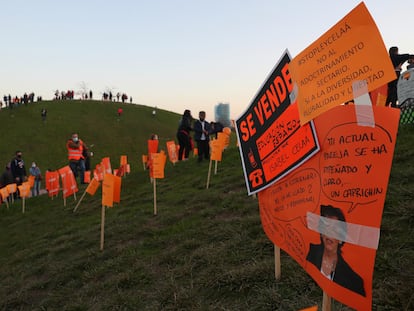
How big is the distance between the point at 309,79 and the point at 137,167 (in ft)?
101

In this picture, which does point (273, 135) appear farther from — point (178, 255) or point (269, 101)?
point (178, 255)

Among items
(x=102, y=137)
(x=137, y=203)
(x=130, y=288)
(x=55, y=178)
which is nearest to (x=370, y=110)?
(x=130, y=288)

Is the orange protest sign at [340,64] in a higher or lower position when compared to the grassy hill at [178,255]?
higher

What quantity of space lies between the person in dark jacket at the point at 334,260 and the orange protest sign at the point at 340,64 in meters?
0.64

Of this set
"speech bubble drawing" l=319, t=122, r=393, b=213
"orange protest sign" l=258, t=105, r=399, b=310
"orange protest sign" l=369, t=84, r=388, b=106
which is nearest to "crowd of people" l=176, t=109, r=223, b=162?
"orange protest sign" l=369, t=84, r=388, b=106

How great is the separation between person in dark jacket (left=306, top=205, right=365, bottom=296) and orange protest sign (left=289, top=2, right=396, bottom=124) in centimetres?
64

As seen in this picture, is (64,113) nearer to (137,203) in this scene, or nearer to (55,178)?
(55,178)

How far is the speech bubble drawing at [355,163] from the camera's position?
5.73 ft

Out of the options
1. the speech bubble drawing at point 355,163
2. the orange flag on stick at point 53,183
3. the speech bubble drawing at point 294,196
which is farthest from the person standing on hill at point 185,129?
the speech bubble drawing at point 355,163

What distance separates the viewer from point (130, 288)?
421cm

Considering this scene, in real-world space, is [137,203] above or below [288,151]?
below

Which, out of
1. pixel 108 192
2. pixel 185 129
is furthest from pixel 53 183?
pixel 108 192

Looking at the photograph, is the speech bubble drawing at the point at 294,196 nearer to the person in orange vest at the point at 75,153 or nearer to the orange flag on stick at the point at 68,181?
the orange flag on stick at the point at 68,181

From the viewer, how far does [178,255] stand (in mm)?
4805
